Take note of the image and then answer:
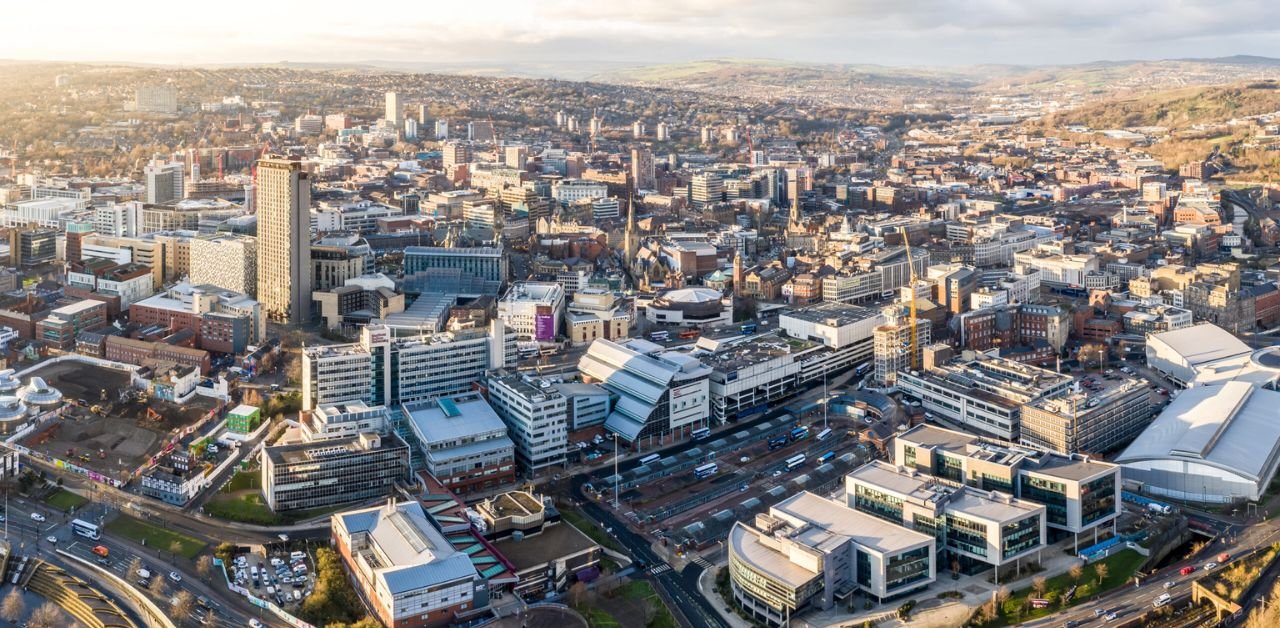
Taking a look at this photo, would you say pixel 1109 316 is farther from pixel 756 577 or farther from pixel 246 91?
pixel 246 91

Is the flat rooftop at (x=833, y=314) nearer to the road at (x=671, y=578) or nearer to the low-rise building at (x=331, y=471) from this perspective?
the road at (x=671, y=578)

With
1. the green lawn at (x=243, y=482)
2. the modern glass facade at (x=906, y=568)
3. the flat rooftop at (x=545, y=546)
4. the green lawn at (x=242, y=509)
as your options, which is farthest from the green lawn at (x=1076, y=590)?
the green lawn at (x=243, y=482)

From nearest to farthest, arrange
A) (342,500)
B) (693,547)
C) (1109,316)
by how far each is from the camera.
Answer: (693,547), (342,500), (1109,316)

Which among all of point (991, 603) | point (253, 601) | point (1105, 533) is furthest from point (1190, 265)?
point (253, 601)

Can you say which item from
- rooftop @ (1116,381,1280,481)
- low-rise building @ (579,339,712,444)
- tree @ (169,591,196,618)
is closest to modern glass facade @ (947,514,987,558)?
rooftop @ (1116,381,1280,481)

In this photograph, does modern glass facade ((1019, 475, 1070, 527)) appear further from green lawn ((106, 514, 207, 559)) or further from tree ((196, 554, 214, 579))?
green lawn ((106, 514, 207, 559))

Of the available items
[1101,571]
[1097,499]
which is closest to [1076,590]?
[1101,571]
